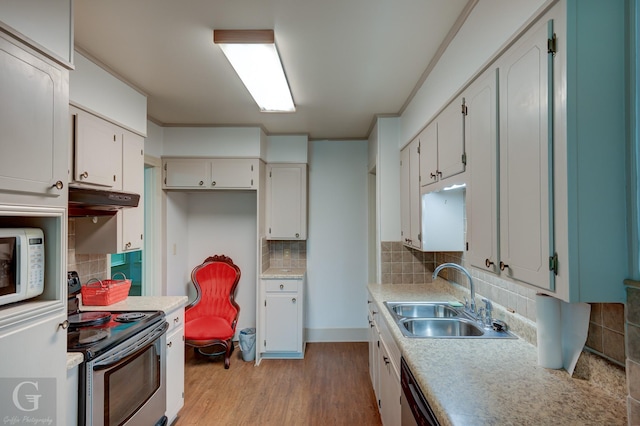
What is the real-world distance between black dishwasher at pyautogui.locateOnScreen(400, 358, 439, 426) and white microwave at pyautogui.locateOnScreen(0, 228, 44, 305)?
164cm

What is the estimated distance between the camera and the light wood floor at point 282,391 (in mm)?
2502

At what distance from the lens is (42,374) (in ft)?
4.09

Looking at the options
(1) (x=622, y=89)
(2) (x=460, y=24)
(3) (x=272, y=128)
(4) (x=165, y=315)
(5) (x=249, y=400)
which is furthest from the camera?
(3) (x=272, y=128)

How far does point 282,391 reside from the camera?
9.49ft

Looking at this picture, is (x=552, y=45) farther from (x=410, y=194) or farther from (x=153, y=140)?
(x=153, y=140)

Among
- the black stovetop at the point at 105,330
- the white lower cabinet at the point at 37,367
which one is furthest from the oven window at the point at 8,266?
the black stovetop at the point at 105,330

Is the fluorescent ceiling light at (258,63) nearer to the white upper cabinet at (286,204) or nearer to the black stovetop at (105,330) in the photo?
the white upper cabinet at (286,204)

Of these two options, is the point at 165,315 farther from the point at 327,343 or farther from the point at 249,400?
the point at 327,343

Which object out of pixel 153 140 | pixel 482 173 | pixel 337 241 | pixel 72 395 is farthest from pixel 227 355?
pixel 482 173

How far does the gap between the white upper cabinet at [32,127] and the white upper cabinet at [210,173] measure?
6.91ft

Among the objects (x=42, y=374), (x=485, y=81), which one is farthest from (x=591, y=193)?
(x=42, y=374)

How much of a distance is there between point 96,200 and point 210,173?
5.75ft

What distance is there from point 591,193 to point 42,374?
206cm

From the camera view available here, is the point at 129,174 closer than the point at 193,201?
Yes
